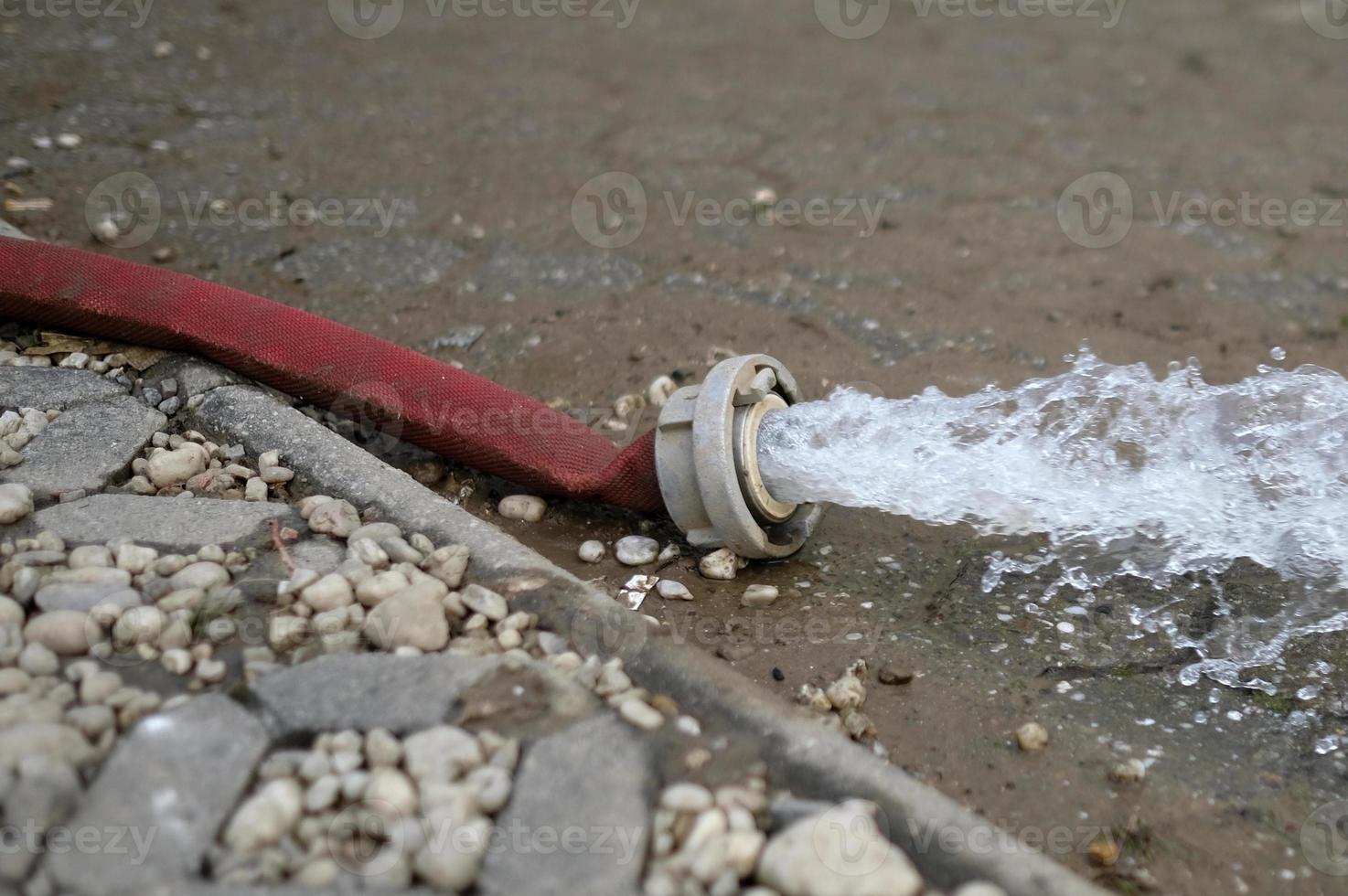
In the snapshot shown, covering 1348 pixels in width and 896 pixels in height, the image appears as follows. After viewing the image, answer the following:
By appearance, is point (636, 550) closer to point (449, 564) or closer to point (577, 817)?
point (449, 564)

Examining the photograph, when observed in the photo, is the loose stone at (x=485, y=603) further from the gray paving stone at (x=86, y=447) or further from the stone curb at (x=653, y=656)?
the gray paving stone at (x=86, y=447)

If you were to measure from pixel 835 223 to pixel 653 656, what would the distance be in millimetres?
2268

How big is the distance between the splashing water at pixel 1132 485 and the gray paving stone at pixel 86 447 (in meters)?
1.27

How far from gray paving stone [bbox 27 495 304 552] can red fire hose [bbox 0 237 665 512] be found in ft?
1.47

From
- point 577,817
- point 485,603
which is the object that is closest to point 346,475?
point 485,603

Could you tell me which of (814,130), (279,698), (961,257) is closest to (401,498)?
(279,698)

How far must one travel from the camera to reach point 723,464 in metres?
2.25

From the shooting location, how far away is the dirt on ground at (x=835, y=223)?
211 centimetres

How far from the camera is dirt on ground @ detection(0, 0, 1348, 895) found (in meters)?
2.11

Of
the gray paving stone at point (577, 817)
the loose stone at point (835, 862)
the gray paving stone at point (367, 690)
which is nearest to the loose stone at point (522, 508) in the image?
the gray paving stone at point (367, 690)

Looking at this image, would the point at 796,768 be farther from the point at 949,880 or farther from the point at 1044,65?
the point at 1044,65

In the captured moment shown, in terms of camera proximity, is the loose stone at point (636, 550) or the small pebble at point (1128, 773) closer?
the small pebble at point (1128, 773)

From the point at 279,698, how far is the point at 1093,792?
1293mm

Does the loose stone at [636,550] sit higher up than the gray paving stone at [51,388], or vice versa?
the gray paving stone at [51,388]
